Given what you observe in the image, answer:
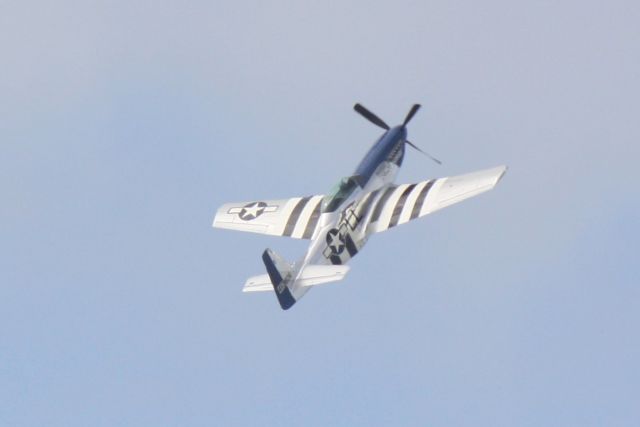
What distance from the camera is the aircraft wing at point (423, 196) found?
4825cm

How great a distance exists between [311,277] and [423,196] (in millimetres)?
4543

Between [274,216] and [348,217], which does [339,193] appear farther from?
[274,216]

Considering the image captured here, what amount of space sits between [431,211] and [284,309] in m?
5.04

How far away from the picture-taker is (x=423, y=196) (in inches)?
1946

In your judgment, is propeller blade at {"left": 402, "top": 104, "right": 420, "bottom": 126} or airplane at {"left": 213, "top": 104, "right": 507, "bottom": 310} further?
propeller blade at {"left": 402, "top": 104, "right": 420, "bottom": 126}

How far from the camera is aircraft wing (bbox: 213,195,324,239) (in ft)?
169

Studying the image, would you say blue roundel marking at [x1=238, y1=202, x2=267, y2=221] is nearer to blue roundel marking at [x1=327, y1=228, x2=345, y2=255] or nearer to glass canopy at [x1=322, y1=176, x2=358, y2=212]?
glass canopy at [x1=322, y1=176, x2=358, y2=212]

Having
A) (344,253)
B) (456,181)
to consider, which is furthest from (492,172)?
(344,253)

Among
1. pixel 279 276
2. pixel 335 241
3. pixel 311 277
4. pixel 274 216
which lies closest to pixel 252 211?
pixel 274 216

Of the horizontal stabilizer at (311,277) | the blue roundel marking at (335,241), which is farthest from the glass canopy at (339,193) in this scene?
the horizontal stabilizer at (311,277)

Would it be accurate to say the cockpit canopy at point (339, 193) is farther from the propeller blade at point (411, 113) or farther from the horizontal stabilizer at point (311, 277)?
the propeller blade at point (411, 113)

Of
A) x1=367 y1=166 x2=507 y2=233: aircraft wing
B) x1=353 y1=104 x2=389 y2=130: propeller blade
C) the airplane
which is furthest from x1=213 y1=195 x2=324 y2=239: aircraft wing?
x1=353 y1=104 x2=389 y2=130: propeller blade

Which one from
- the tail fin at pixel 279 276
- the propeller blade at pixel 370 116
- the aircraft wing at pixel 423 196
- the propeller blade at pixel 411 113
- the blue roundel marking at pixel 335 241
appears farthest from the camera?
the propeller blade at pixel 370 116

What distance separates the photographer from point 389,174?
5303 cm
